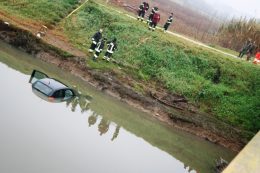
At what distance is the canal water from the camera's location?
599 inches

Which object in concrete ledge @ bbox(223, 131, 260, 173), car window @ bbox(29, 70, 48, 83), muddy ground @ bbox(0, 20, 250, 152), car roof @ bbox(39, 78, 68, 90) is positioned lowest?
muddy ground @ bbox(0, 20, 250, 152)

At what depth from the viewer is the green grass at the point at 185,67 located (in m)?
28.7

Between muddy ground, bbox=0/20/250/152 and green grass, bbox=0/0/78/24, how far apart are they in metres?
3.01

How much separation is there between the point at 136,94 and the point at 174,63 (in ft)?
16.9

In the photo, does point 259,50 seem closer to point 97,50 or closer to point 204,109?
point 204,109

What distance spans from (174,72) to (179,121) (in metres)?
4.90

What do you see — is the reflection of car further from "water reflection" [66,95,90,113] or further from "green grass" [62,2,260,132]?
"green grass" [62,2,260,132]

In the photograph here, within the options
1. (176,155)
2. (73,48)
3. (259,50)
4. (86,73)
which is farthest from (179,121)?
(259,50)

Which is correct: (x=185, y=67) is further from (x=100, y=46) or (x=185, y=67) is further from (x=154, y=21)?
(x=100, y=46)

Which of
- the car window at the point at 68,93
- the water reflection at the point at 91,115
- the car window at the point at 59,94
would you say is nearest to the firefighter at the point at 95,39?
the water reflection at the point at 91,115

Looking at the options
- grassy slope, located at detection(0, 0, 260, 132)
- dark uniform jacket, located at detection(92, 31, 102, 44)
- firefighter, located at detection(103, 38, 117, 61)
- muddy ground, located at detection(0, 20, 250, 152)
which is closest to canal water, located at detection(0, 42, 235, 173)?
muddy ground, located at detection(0, 20, 250, 152)

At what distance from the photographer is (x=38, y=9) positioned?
1287 inches

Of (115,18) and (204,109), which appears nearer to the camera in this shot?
(204,109)

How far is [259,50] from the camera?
124ft
